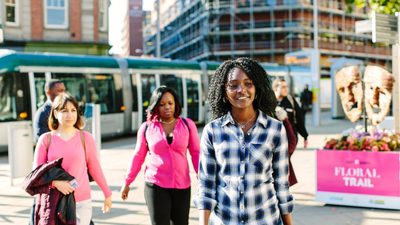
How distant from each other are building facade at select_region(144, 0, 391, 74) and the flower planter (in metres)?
62.5

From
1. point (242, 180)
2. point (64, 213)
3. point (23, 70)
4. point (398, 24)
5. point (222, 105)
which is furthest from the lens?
point (23, 70)

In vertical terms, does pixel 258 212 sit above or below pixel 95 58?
below

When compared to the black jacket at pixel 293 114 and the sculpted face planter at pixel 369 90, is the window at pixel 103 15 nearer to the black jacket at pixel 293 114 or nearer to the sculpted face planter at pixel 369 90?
the sculpted face planter at pixel 369 90

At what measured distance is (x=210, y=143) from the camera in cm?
283

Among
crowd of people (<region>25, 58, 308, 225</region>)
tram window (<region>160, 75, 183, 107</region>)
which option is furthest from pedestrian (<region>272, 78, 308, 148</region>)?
tram window (<region>160, 75, 183, 107</region>)

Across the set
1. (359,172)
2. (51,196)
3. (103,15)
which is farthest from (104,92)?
(51,196)

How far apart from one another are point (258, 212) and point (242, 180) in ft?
0.59

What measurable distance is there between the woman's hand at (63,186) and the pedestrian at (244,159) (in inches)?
58.7

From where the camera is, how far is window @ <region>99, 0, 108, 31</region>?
28472 millimetres

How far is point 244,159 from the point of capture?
8.97 ft

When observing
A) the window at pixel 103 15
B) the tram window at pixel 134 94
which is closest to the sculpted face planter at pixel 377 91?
the tram window at pixel 134 94

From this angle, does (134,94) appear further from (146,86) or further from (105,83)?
(105,83)

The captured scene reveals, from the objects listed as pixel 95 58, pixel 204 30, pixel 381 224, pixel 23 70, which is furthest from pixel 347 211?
pixel 204 30

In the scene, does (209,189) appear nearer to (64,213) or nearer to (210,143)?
(210,143)
